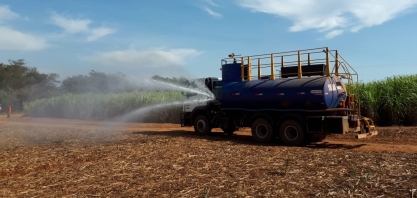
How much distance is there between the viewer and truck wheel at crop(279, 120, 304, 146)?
15.0 m

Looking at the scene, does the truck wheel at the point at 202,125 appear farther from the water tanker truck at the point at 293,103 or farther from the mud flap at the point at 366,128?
the mud flap at the point at 366,128

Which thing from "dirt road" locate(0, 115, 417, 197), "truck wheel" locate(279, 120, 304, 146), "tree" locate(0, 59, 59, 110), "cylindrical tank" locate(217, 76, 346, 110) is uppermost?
"tree" locate(0, 59, 59, 110)

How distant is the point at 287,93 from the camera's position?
15172 millimetres

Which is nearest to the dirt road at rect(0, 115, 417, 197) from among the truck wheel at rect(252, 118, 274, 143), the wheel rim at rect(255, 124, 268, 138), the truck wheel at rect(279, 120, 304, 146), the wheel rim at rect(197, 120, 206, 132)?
the truck wheel at rect(279, 120, 304, 146)

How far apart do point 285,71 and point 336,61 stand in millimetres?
2083

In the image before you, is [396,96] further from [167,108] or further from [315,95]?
[167,108]

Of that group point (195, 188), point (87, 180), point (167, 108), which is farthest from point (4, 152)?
point (167, 108)

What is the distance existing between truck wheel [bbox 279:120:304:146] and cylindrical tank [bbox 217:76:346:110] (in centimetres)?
66

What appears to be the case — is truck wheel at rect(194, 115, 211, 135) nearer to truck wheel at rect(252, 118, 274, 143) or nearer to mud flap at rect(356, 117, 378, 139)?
truck wheel at rect(252, 118, 274, 143)

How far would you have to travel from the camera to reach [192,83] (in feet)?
64.8

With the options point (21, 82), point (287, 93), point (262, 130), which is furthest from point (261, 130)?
point (21, 82)

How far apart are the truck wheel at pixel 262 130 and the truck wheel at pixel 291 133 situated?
1.59ft

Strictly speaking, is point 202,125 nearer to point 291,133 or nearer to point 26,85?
point 291,133

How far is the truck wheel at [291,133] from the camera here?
15023 millimetres
